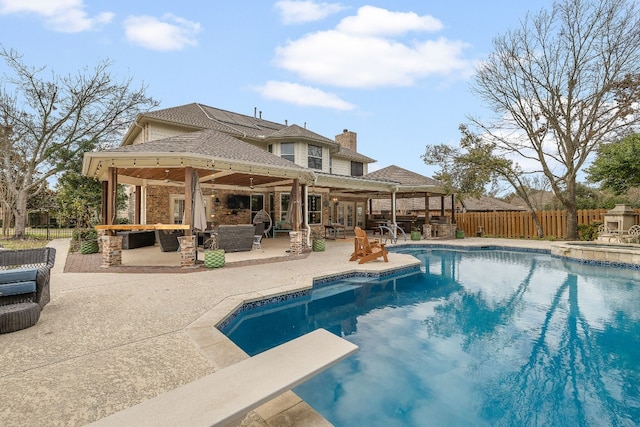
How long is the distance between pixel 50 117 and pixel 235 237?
15.3 m

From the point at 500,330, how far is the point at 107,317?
20.0 ft

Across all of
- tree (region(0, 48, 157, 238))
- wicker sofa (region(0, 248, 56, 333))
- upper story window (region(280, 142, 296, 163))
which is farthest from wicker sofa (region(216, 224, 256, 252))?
tree (region(0, 48, 157, 238))

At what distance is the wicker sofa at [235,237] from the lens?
32.0ft

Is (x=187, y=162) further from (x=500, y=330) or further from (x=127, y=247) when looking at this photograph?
(x=500, y=330)

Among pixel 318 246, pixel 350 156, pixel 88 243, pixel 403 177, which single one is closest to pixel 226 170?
pixel 318 246

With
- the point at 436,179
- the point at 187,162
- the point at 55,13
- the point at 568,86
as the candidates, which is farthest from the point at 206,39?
the point at 568,86

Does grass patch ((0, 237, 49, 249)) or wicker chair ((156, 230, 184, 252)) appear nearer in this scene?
wicker chair ((156, 230, 184, 252))

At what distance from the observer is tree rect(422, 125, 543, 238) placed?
1638 cm

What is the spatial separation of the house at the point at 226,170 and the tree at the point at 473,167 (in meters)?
1.09

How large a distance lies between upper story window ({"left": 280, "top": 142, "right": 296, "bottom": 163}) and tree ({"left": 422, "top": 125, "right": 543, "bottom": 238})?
8.47m

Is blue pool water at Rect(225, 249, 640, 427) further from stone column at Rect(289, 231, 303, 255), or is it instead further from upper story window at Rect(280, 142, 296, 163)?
upper story window at Rect(280, 142, 296, 163)

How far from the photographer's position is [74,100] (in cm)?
1712

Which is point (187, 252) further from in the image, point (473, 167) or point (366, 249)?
point (473, 167)

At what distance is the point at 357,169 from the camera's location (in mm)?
20469
